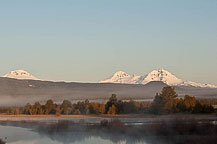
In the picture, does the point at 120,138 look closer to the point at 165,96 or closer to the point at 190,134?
the point at 190,134

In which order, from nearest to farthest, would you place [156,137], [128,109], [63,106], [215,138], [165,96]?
[215,138] → [156,137] → [165,96] → [128,109] → [63,106]

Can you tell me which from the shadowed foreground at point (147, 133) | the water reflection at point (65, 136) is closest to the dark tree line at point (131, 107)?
the water reflection at point (65, 136)

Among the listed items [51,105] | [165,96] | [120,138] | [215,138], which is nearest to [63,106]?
[51,105]

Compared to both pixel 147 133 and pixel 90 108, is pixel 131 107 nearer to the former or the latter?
pixel 90 108

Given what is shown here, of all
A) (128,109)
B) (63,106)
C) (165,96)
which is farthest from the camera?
(63,106)

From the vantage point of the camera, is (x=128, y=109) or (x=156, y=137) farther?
(x=128, y=109)

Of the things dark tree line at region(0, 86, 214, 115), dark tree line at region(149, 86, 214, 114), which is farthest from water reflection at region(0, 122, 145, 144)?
dark tree line at region(0, 86, 214, 115)

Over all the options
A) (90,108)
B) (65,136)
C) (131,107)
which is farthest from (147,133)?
(90,108)

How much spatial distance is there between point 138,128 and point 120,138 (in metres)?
9.84

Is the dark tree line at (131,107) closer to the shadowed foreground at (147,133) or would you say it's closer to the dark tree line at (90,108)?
the dark tree line at (90,108)

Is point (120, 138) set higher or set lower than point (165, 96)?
lower

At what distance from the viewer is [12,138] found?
67.1 metres

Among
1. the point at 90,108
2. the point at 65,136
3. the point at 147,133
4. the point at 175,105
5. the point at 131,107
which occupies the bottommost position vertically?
the point at 65,136

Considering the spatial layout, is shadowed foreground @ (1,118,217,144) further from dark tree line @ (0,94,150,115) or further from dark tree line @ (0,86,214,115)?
dark tree line @ (0,94,150,115)
